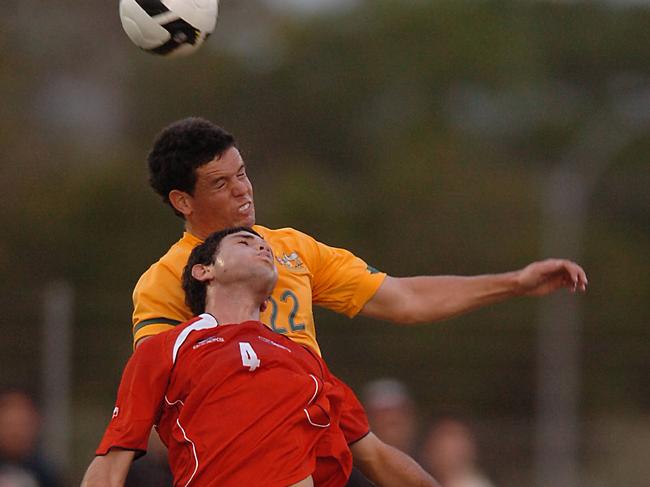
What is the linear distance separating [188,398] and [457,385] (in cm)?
898

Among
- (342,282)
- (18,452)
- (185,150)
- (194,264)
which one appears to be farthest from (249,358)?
(18,452)

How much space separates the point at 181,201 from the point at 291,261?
1.78 ft

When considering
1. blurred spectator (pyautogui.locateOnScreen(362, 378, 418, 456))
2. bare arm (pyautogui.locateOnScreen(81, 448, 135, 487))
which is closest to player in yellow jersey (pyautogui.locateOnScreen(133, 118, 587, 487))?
bare arm (pyautogui.locateOnScreen(81, 448, 135, 487))

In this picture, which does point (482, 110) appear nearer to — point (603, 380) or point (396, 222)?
point (396, 222)

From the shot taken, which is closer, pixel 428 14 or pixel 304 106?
pixel 304 106

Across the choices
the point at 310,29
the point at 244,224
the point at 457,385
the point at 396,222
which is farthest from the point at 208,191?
the point at 310,29

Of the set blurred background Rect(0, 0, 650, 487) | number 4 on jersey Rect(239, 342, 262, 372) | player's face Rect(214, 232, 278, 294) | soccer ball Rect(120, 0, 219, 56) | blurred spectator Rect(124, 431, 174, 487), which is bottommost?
blurred background Rect(0, 0, 650, 487)

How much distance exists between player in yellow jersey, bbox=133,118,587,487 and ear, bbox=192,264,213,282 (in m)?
0.17

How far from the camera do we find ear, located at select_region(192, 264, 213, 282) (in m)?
5.60

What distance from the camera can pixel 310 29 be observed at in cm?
3488

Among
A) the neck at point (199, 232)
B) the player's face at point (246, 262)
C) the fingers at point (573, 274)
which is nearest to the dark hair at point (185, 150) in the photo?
the neck at point (199, 232)

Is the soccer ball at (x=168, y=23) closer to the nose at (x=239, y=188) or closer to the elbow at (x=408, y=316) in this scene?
the nose at (x=239, y=188)

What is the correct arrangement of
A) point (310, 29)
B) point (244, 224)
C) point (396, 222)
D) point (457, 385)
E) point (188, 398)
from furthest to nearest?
point (310, 29) < point (396, 222) < point (457, 385) < point (244, 224) < point (188, 398)

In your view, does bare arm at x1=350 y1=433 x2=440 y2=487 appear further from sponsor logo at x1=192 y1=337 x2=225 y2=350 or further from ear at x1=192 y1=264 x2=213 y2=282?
ear at x1=192 y1=264 x2=213 y2=282
